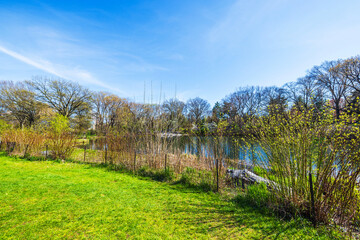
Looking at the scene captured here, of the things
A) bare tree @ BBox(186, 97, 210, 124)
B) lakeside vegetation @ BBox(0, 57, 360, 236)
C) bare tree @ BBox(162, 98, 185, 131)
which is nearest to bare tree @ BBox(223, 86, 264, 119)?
bare tree @ BBox(186, 97, 210, 124)

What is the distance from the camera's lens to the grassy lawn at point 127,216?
8.12ft

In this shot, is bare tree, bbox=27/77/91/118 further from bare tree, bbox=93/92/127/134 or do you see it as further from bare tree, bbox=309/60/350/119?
bare tree, bbox=309/60/350/119

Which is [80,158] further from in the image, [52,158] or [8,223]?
[8,223]

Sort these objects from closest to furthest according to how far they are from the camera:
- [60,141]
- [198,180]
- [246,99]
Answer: [198,180], [60,141], [246,99]

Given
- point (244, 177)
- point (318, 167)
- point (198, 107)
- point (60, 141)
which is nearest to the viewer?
point (318, 167)

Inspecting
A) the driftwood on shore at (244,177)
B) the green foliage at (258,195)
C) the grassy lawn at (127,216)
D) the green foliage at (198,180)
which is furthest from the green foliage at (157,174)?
the green foliage at (258,195)

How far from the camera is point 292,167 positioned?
3.10 metres

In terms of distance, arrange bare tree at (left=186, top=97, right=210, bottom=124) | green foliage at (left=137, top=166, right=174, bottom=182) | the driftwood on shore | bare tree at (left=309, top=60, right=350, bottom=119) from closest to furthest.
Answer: the driftwood on shore < green foliage at (left=137, top=166, right=174, bottom=182) < bare tree at (left=309, top=60, right=350, bottom=119) < bare tree at (left=186, top=97, right=210, bottom=124)

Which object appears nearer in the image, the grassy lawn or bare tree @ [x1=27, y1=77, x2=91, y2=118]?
the grassy lawn

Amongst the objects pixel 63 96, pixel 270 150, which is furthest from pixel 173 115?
pixel 63 96

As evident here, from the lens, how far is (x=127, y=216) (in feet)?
9.81

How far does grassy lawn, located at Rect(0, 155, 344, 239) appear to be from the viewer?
2.47 m

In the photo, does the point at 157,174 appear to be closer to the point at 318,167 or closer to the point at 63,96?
the point at 318,167

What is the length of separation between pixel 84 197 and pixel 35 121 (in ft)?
76.1
